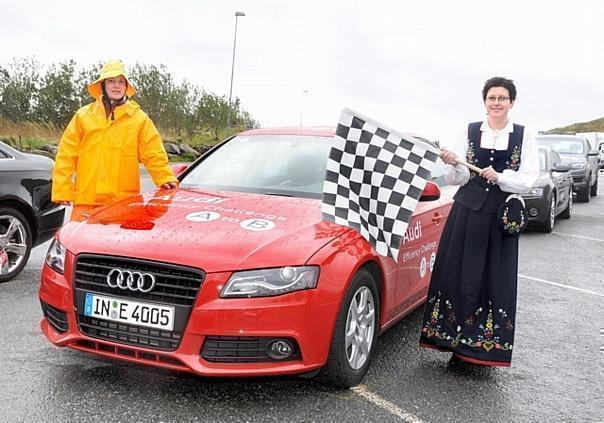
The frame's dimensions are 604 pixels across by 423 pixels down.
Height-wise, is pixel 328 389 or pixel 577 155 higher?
pixel 577 155

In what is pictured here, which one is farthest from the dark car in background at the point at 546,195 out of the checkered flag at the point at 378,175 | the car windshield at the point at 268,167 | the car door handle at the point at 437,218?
the checkered flag at the point at 378,175

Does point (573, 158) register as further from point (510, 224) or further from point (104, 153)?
point (104, 153)

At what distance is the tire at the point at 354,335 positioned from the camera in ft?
10.9

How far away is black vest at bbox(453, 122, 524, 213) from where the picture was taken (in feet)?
12.8

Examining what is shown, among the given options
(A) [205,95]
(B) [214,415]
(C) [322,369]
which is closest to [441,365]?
(C) [322,369]

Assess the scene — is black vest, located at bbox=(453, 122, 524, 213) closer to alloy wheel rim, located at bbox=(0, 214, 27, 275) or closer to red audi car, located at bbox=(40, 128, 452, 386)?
red audi car, located at bbox=(40, 128, 452, 386)

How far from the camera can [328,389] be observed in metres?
3.54

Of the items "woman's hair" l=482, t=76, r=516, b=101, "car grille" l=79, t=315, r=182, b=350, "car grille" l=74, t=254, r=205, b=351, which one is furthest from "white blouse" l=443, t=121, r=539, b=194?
"car grille" l=79, t=315, r=182, b=350

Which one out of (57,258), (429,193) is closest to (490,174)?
(429,193)

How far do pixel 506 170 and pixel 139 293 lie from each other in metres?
2.19

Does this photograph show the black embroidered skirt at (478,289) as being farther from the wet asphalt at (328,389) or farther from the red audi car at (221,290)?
the red audi car at (221,290)

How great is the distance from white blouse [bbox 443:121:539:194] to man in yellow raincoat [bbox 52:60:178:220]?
1971mm

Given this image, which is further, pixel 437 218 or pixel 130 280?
pixel 437 218

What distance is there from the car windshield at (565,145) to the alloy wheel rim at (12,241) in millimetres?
13906
